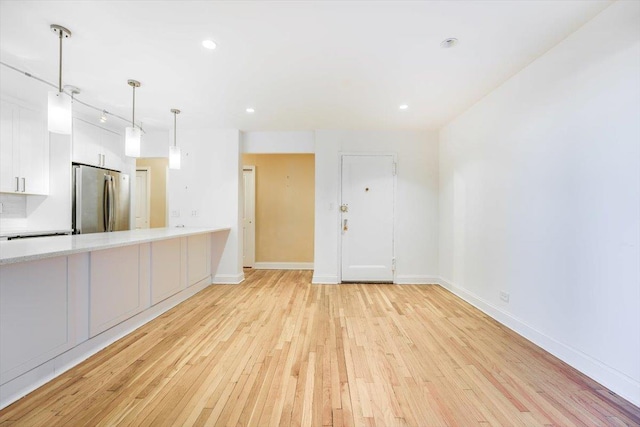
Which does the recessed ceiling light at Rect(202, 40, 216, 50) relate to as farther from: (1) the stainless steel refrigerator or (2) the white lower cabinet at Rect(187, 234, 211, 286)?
(1) the stainless steel refrigerator

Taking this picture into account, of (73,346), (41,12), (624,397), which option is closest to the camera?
(624,397)

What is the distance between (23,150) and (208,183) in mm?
2193

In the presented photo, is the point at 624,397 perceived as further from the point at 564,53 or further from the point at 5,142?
the point at 5,142

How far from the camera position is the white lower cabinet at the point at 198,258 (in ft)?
12.0

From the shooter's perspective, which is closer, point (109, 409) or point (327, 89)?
point (109, 409)

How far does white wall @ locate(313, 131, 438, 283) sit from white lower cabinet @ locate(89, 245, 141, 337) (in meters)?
2.51

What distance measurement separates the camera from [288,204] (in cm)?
568

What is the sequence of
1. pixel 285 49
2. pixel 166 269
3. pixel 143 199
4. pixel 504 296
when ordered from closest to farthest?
pixel 285 49, pixel 504 296, pixel 166 269, pixel 143 199

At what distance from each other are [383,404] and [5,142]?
4.87m

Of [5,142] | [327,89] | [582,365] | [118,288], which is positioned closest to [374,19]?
[327,89]

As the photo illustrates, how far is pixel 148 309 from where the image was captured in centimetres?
280

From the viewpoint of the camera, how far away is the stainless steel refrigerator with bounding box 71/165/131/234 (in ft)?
12.6

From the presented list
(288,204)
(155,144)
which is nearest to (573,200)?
(288,204)

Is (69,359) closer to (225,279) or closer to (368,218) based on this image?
(225,279)
